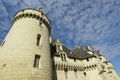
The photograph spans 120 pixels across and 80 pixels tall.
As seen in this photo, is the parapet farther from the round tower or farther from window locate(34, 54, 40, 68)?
window locate(34, 54, 40, 68)

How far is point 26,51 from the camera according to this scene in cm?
1542

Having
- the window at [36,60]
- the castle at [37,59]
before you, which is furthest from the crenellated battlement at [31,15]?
the window at [36,60]

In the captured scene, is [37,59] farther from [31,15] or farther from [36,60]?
[31,15]

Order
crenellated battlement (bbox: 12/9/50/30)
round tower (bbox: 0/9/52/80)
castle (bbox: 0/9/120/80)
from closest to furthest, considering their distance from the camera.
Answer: round tower (bbox: 0/9/52/80)
castle (bbox: 0/9/120/80)
crenellated battlement (bbox: 12/9/50/30)

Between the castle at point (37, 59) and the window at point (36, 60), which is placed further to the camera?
the window at point (36, 60)

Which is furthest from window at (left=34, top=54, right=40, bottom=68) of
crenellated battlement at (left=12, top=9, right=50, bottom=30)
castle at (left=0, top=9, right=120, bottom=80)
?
crenellated battlement at (left=12, top=9, right=50, bottom=30)

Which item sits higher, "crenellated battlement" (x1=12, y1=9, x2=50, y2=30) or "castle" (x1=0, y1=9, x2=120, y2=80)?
"crenellated battlement" (x1=12, y1=9, x2=50, y2=30)

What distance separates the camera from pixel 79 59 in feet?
89.9

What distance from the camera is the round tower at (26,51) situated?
13.6 m

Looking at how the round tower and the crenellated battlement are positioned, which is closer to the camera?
the round tower

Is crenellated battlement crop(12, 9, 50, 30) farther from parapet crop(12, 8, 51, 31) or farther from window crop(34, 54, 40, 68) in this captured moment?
window crop(34, 54, 40, 68)

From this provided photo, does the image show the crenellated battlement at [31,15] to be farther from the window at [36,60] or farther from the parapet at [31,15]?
the window at [36,60]

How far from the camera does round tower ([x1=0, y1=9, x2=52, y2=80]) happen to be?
13.6 metres

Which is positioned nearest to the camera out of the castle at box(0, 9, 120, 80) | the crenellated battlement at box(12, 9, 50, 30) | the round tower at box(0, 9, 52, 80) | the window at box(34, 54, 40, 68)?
the round tower at box(0, 9, 52, 80)
